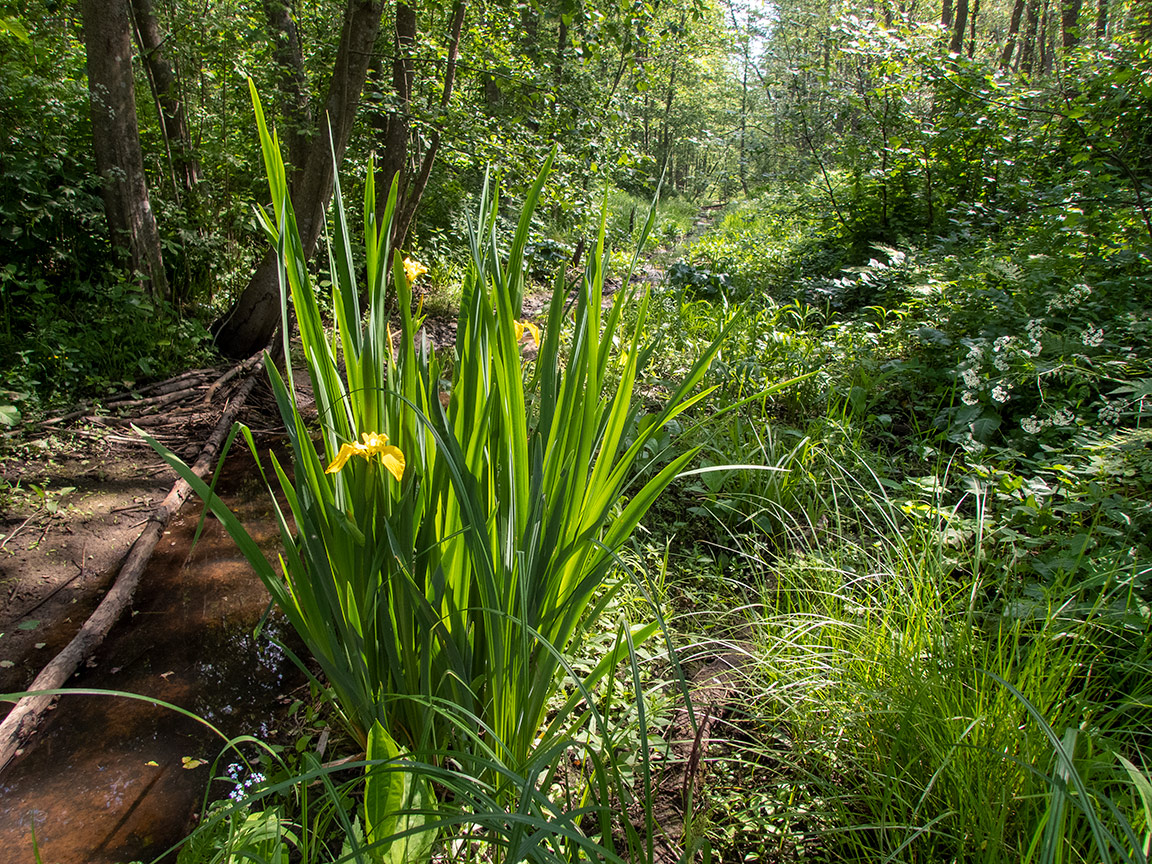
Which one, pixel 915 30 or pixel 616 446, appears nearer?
pixel 616 446

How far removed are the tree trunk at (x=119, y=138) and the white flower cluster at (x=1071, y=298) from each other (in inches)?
196

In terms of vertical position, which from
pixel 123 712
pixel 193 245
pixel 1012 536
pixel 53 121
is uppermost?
pixel 53 121

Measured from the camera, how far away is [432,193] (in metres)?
6.84

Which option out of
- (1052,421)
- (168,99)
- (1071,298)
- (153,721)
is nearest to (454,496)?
(153,721)

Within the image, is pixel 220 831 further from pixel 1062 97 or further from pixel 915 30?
pixel 915 30

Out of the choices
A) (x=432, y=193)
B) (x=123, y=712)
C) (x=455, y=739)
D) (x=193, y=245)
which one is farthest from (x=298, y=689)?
(x=432, y=193)

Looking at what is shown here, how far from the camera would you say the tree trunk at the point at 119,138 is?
3.50 meters

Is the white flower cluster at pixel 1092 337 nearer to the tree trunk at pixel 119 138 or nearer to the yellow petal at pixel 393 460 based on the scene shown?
the yellow petal at pixel 393 460

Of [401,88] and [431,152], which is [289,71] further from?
[431,152]

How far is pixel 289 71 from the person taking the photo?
405cm

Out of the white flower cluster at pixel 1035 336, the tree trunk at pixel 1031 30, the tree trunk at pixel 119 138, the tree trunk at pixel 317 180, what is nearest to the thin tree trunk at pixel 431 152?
the tree trunk at pixel 317 180

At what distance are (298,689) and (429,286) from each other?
506 cm

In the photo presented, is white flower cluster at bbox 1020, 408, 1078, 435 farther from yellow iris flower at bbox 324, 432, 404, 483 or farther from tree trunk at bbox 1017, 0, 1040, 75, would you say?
tree trunk at bbox 1017, 0, 1040, 75

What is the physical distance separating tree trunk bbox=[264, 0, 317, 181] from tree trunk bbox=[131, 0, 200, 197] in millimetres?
710
